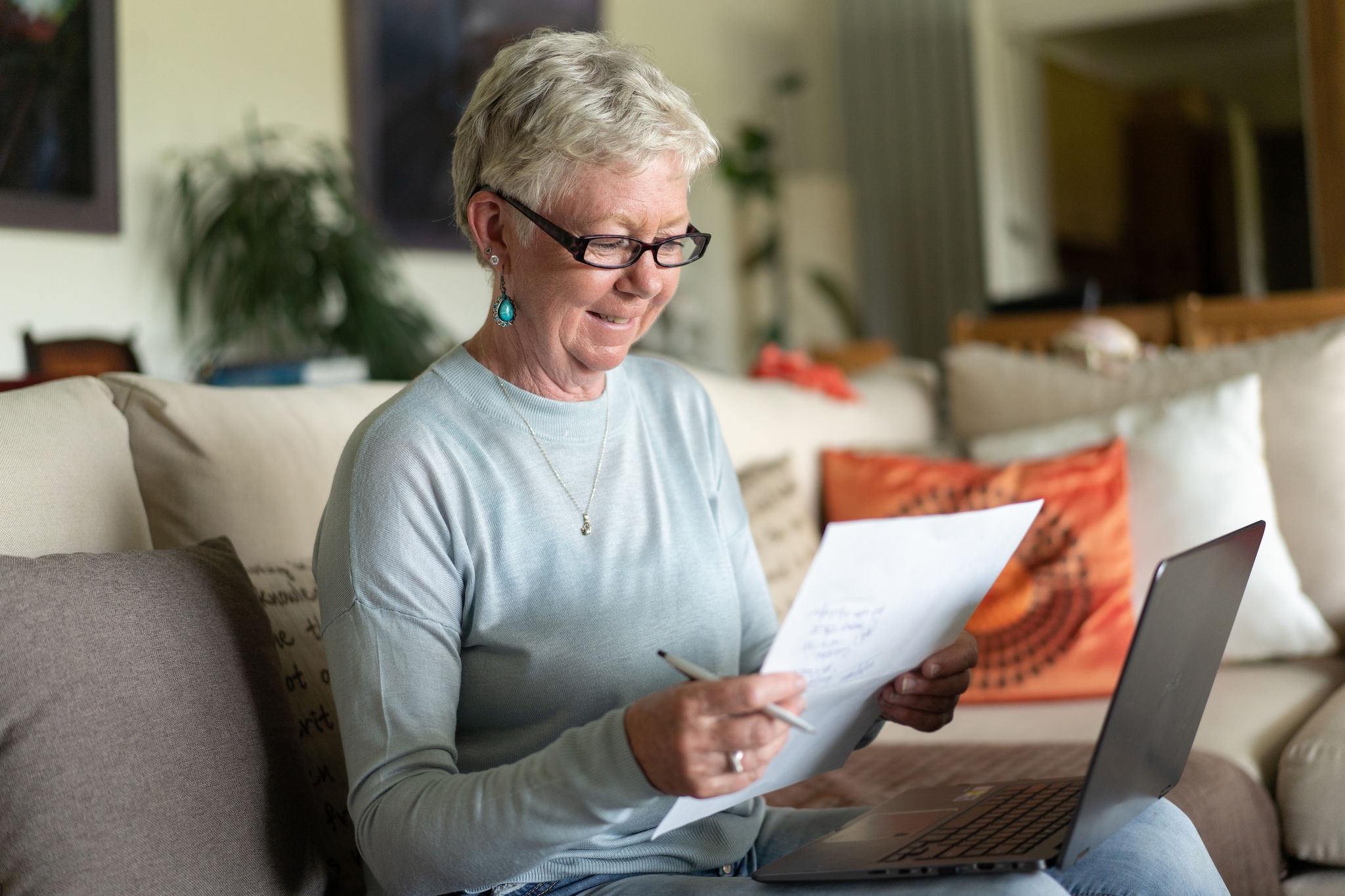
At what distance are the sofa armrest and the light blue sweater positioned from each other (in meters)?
0.76

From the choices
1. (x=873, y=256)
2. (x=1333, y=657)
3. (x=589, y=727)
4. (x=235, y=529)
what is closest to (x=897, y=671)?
(x=589, y=727)

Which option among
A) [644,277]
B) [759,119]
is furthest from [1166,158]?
[644,277]

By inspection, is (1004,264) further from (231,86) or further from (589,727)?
(589,727)

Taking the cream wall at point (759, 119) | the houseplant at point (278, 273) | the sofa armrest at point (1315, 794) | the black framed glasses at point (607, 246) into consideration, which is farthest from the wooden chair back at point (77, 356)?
the cream wall at point (759, 119)

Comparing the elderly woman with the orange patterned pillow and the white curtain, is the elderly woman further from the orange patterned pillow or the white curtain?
the white curtain

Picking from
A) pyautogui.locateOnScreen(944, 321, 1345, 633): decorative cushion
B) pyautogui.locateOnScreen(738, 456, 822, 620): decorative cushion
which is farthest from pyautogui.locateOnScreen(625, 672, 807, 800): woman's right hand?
pyautogui.locateOnScreen(944, 321, 1345, 633): decorative cushion

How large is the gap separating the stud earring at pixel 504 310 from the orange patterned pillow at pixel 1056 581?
1.06 m

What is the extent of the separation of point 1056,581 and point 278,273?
1.87 m

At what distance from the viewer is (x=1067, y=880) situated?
944mm

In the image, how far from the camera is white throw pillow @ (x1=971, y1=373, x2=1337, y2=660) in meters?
1.91

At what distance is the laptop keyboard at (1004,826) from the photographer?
91 centimetres

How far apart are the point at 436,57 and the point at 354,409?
2403 mm

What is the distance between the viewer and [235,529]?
4.21 ft

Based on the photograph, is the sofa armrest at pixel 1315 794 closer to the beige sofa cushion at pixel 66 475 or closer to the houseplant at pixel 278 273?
the beige sofa cushion at pixel 66 475
